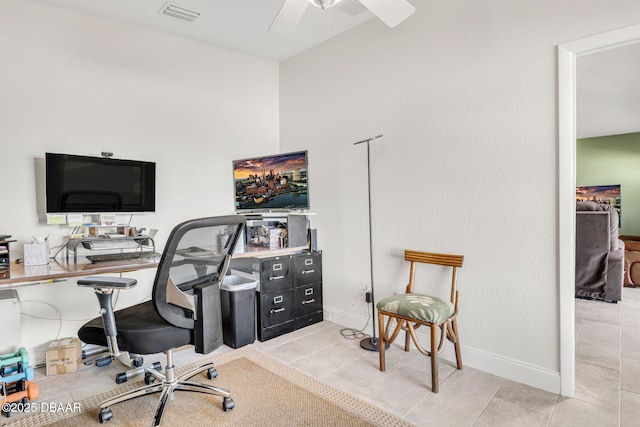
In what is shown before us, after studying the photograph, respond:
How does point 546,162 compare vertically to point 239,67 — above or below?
below

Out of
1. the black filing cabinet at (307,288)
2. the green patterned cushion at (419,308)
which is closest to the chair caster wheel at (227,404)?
the green patterned cushion at (419,308)

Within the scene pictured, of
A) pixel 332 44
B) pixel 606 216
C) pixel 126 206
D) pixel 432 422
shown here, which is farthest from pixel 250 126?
pixel 606 216

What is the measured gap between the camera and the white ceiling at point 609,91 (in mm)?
3400

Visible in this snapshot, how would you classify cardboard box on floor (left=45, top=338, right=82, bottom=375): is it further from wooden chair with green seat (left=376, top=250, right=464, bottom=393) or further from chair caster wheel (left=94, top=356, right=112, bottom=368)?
wooden chair with green seat (left=376, top=250, right=464, bottom=393)

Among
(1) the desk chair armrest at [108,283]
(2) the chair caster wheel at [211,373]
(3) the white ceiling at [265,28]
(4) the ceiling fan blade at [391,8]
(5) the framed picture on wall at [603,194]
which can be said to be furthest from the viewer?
(5) the framed picture on wall at [603,194]

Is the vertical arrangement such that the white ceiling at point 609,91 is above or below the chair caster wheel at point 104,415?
above

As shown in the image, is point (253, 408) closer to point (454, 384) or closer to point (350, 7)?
point (454, 384)

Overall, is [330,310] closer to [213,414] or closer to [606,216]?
[213,414]

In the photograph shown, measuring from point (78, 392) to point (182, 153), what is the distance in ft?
6.82

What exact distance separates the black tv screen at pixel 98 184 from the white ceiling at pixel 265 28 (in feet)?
4.00

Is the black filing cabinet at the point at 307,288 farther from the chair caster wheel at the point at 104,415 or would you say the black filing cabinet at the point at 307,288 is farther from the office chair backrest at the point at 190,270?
the chair caster wheel at the point at 104,415

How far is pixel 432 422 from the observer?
1.85 m

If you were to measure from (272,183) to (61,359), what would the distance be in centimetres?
210

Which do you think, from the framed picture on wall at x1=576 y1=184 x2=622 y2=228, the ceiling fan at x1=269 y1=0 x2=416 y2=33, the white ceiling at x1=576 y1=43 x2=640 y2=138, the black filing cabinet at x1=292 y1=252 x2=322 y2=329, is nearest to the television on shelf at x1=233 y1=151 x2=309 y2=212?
the black filing cabinet at x1=292 y1=252 x2=322 y2=329
